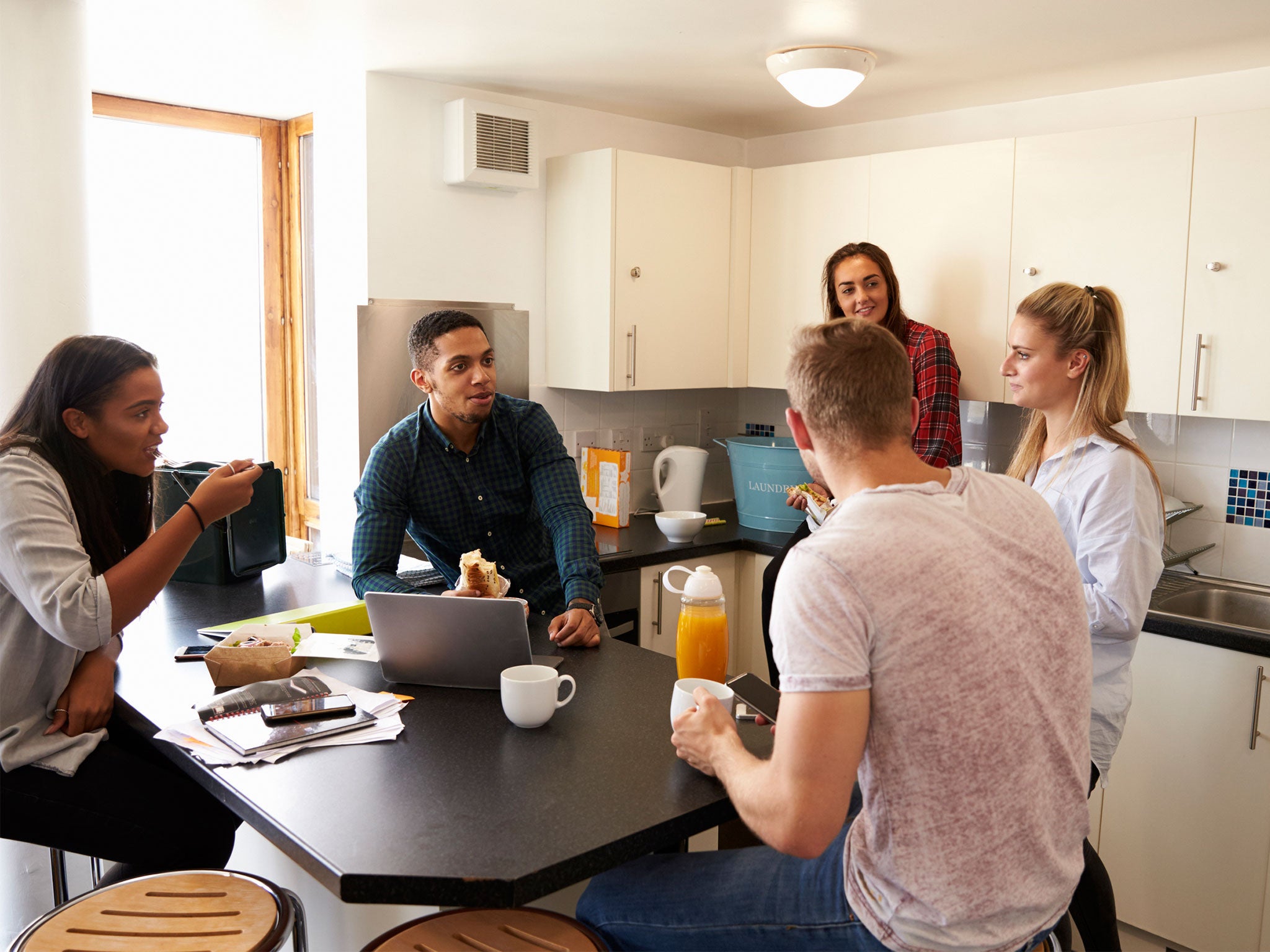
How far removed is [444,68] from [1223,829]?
3.00 m

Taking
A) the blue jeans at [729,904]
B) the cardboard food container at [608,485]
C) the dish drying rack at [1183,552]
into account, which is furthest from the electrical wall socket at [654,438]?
the blue jeans at [729,904]

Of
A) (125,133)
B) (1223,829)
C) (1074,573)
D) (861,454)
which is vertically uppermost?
(125,133)

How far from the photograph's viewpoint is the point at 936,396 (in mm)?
3084

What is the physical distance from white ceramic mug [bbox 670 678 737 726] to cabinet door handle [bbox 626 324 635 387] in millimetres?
2061

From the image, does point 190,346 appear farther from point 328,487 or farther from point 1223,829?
point 1223,829

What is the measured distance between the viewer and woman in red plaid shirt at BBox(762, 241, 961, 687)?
3090mm

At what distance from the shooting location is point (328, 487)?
3672mm

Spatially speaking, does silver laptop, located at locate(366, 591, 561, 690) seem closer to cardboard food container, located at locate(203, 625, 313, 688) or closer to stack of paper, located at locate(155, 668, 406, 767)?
stack of paper, located at locate(155, 668, 406, 767)

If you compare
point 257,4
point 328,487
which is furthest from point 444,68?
point 328,487

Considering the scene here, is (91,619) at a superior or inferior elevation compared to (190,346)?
inferior

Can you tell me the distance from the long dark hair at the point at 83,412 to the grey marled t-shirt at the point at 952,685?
4.51 feet

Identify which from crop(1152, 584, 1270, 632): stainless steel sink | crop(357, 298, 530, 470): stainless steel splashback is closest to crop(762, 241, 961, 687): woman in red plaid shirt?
crop(1152, 584, 1270, 632): stainless steel sink

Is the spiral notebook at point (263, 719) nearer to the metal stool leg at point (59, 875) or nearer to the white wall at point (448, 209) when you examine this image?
the metal stool leg at point (59, 875)

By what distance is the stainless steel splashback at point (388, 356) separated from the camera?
335 cm
